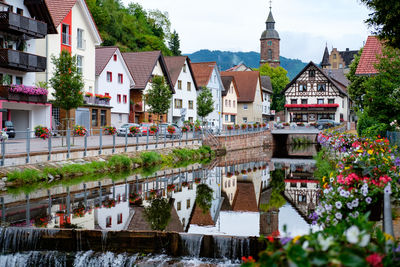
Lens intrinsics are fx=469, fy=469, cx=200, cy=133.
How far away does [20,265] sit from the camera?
945 cm

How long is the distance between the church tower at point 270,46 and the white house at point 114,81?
302 feet

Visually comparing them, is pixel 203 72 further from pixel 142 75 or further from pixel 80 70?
pixel 80 70

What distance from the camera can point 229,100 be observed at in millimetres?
74938

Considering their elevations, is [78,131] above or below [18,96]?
below

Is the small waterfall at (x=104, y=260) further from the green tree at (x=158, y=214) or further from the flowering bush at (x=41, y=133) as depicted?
the flowering bush at (x=41, y=133)

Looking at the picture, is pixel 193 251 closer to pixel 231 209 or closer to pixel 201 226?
pixel 201 226

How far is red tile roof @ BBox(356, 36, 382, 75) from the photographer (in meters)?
28.5

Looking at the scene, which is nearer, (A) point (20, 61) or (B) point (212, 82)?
(A) point (20, 61)

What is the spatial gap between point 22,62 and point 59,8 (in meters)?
10.1

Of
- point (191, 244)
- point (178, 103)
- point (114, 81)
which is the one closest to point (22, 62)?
point (114, 81)

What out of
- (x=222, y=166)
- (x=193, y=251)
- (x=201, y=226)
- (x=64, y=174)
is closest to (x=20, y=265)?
(x=193, y=251)

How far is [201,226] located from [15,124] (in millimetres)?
26698

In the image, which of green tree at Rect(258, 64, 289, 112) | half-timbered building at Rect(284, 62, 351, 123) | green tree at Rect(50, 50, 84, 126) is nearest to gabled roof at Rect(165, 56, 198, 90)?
half-timbered building at Rect(284, 62, 351, 123)

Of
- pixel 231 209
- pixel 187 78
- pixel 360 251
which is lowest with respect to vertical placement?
pixel 231 209
